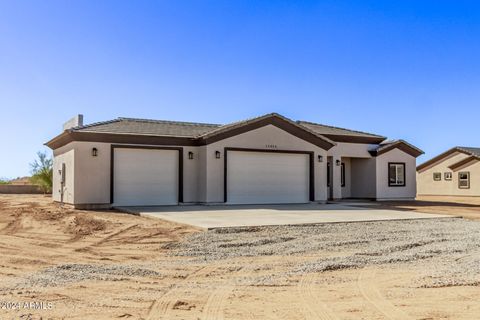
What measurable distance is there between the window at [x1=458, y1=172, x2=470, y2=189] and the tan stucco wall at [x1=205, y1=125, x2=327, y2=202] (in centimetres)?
1814

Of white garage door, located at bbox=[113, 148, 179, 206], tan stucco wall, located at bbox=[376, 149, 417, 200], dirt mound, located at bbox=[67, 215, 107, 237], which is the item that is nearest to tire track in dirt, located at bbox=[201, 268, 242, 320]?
dirt mound, located at bbox=[67, 215, 107, 237]

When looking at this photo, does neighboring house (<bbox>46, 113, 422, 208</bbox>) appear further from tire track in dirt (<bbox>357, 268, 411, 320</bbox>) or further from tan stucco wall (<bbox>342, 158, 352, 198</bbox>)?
tire track in dirt (<bbox>357, 268, 411, 320</bbox>)

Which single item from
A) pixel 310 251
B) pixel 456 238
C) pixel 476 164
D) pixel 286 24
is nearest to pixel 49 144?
pixel 286 24

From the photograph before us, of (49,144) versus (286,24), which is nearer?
(286,24)

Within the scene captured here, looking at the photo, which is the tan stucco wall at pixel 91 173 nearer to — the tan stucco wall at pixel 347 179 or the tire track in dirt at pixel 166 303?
the tire track in dirt at pixel 166 303

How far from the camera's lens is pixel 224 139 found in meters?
20.0

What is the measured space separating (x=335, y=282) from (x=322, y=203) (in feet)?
50.1

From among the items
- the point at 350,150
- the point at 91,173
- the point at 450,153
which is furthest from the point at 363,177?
the point at 91,173

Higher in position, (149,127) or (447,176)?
(149,127)

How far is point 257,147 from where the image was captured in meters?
20.7

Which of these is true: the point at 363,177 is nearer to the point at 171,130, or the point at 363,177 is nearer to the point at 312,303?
the point at 171,130

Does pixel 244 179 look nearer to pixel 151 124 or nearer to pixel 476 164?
pixel 151 124

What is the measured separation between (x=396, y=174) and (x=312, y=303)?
74.0 ft

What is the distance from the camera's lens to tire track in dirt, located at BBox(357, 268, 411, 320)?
188 inches
